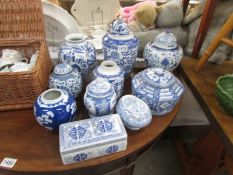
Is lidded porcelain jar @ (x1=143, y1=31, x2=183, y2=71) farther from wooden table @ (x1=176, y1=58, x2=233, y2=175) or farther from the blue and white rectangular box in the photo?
the blue and white rectangular box

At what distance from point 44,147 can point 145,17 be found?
648mm

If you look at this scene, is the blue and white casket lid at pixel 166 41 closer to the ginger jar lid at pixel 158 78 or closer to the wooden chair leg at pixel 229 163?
the ginger jar lid at pixel 158 78

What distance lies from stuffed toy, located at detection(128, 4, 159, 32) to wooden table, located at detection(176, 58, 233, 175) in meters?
0.21

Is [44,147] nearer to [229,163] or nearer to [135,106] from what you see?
[135,106]

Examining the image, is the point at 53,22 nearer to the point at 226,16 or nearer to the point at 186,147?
the point at 226,16

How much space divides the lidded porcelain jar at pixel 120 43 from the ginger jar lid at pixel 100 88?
0.51 ft

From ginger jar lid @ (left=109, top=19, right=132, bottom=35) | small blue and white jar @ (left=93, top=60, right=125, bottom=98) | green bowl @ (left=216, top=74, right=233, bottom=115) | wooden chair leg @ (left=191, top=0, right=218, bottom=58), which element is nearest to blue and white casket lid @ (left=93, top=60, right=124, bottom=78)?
small blue and white jar @ (left=93, top=60, right=125, bottom=98)

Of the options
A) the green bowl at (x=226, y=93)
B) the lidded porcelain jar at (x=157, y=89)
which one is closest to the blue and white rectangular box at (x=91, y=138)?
the lidded porcelain jar at (x=157, y=89)

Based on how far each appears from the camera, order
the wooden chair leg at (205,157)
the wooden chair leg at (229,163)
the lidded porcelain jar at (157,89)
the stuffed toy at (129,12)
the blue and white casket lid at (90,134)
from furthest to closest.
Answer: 1. the stuffed toy at (129,12)
2. the wooden chair leg at (205,157)
3. the wooden chair leg at (229,163)
4. the lidded porcelain jar at (157,89)
5. the blue and white casket lid at (90,134)

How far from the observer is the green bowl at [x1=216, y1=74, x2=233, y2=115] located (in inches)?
26.4

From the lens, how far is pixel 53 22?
0.97 metres

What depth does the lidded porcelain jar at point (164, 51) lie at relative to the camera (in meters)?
0.76

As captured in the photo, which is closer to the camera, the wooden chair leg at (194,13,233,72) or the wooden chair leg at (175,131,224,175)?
the wooden chair leg at (194,13,233,72)

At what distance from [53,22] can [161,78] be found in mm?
552
